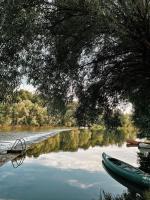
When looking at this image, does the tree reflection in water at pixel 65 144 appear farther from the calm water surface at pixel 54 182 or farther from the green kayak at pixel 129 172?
the calm water surface at pixel 54 182

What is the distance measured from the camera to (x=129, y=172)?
22969 mm

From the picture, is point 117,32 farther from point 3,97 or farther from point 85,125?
point 85,125

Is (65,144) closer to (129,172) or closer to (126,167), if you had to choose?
(126,167)

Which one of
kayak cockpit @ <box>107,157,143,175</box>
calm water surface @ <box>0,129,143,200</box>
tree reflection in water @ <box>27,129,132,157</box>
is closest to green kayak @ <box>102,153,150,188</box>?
kayak cockpit @ <box>107,157,143,175</box>

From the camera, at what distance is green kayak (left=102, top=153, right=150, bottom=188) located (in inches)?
831

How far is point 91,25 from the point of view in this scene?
14367 mm

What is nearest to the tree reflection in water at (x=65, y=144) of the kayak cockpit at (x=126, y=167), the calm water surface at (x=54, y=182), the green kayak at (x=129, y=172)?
the kayak cockpit at (x=126, y=167)

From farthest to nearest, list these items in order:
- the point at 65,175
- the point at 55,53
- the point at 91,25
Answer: the point at 65,175
the point at 55,53
the point at 91,25

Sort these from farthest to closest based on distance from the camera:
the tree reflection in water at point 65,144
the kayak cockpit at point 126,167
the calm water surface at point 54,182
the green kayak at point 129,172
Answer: the tree reflection in water at point 65,144 → the kayak cockpit at point 126,167 → the green kayak at point 129,172 → the calm water surface at point 54,182

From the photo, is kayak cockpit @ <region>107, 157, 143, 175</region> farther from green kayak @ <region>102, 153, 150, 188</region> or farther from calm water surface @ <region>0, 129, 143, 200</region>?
calm water surface @ <region>0, 129, 143, 200</region>

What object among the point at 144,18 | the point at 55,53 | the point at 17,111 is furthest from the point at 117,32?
the point at 17,111

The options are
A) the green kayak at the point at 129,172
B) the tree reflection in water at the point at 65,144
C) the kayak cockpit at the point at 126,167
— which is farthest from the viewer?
the tree reflection in water at the point at 65,144

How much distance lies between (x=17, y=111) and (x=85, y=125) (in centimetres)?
8074

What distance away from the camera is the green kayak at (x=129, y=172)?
2112 centimetres
